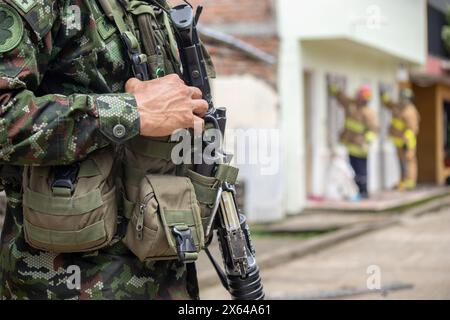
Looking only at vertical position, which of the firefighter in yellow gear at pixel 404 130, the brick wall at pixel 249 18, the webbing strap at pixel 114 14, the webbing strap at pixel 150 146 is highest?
the brick wall at pixel 249 18

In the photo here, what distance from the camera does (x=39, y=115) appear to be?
6.43 feet

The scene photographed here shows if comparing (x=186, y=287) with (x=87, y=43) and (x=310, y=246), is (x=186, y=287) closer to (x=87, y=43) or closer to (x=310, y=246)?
(x=87, y=43)

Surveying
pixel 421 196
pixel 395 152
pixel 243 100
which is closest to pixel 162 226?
pixel 243 100

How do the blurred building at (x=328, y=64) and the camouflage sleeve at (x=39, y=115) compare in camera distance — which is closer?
the camouflage sleeve at (x=39, y=115)

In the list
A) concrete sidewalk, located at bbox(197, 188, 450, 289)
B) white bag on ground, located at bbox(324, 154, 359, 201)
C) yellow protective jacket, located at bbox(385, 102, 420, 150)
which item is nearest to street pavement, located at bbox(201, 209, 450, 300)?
concrete sidewalk, located at bbox(197, 188, 450, 289)

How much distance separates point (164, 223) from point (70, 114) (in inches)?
13.7

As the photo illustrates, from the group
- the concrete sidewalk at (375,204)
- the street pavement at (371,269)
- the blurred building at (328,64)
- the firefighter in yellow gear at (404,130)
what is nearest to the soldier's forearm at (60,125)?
the street pavement at (371,269)

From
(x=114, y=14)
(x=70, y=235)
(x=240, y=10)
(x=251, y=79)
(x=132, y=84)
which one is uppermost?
(x=240, y=10)

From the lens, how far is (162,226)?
2088mm

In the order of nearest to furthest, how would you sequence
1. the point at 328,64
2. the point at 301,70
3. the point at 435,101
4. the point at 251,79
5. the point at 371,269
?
1. the point at 371,269
2. the point at 251,79
3. the point at 301,70
4. the point at 328,64
5. the point at 435,101

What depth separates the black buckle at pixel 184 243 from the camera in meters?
2.08

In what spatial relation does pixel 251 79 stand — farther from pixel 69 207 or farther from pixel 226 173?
pixel 69 207

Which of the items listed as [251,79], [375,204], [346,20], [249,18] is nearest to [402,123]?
[375,204]

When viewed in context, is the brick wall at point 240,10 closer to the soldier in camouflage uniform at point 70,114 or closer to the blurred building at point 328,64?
the blurred building at point 328,64
